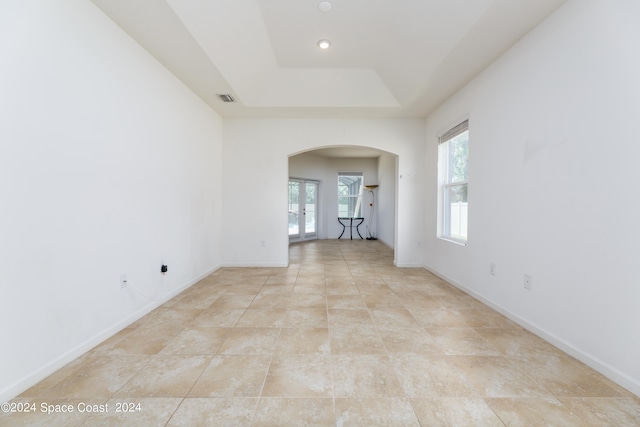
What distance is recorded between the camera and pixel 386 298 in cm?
305

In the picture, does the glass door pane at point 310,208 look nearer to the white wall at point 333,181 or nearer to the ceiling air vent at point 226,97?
the white wall at point 333,181

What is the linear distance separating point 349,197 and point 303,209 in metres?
1.80

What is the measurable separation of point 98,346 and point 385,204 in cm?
675

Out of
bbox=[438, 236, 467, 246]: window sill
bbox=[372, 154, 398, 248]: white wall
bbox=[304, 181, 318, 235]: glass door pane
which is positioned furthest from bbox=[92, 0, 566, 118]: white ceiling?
bbox=[304, 181, 318, 235]: glass door pane

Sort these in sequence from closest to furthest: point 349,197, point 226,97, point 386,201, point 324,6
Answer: point 324,6
point 226,97
point 386,201
point 349,197

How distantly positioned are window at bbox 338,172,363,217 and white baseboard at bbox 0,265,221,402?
6.54m

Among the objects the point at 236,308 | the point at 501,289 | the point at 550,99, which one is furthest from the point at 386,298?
the point at 550,99

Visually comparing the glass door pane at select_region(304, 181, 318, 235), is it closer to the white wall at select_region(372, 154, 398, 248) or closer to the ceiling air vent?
the white wall at select_region(372, 154, 398, 248)

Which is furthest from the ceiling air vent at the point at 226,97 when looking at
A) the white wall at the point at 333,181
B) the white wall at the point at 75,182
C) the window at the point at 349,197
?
the window at the point at 349,197

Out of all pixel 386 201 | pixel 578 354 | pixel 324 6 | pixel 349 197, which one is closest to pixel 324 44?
pixel 324 6

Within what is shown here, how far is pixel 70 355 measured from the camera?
1.79 m

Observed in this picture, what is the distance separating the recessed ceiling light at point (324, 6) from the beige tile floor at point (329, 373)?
3021mm

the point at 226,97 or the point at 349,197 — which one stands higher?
the point at 226,97

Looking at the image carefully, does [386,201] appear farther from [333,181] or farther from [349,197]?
[333,181]
